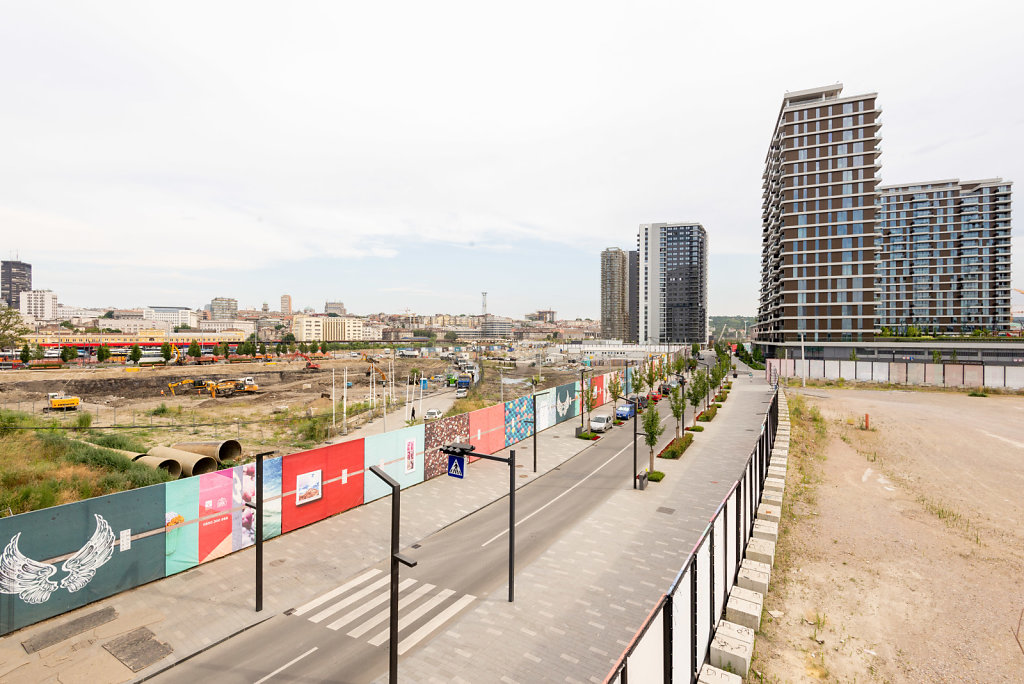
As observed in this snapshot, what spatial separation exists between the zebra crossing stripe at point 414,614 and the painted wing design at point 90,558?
8.31 meters

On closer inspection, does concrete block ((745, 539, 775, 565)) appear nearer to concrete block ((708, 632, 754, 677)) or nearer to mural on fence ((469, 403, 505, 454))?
concrete block ((708, 632, 754, 677))

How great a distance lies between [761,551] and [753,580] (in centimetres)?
149

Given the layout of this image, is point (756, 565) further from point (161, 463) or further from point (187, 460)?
point (161, 463)

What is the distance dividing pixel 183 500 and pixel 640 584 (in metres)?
14.7

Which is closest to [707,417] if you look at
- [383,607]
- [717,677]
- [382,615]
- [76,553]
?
[383,607]

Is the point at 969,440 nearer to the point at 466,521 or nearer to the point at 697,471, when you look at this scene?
the point at 697,471

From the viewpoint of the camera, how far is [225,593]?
13.6 meters

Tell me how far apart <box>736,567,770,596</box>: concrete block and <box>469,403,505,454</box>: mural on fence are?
19025mm

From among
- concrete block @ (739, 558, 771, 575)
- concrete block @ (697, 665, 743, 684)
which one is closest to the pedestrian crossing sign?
concrete block @ (739, 558, 771, 575)

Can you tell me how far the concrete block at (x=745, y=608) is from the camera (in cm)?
833

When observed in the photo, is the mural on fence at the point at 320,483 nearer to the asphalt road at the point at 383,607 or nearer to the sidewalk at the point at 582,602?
the asphalt road at the point at 383,607

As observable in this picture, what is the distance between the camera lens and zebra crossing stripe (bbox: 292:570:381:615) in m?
13.0

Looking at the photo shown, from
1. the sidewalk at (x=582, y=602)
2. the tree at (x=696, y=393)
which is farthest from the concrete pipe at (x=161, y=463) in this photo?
the tree at (x=696, y=393)

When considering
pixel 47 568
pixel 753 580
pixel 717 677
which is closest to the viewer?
pixel 717 677
